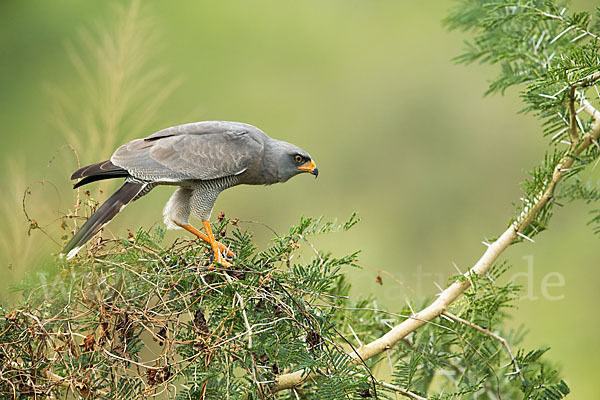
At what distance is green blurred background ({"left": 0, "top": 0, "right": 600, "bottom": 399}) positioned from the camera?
385 cm

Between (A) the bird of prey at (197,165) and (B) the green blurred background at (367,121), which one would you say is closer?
(A) the bird of prey at (197,165)

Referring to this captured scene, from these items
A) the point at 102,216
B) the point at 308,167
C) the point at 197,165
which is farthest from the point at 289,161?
the point at 102,216

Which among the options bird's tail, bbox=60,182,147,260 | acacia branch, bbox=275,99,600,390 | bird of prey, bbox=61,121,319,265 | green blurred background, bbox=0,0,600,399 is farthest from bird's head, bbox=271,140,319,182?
green blurred background, bbox=0,0,600,399

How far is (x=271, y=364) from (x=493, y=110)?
4.02m

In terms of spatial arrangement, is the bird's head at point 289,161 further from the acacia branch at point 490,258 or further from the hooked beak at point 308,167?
the acacia branch at point 490,258

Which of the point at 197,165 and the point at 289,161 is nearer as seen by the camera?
the point at 197,165

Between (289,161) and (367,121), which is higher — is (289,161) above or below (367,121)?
above

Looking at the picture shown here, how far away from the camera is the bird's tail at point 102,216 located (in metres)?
1.32

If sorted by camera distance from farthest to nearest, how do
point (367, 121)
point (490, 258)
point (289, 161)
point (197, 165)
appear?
point (367, 121) → point (289, 161) → point (197, 165) → point (490, 258)

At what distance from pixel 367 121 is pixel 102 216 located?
12.0ft

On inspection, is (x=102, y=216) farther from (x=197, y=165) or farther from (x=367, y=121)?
(x=367, y=121)

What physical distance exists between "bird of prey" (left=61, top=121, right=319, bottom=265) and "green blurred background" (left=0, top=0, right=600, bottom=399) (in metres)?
1.30

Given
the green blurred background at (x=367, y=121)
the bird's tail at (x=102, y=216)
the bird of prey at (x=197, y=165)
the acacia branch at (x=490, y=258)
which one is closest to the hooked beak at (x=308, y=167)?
the bird of prey at (x=197, y=165)

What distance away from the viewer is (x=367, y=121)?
4.97m
